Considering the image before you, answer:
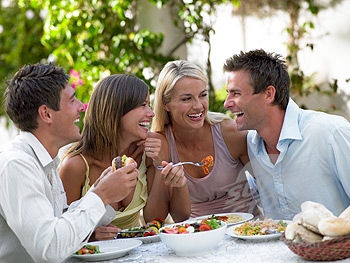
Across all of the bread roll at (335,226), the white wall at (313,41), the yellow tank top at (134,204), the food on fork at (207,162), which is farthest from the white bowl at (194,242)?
the white wall at (313,41)

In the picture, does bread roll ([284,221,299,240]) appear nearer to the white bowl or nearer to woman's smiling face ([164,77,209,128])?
the white bowl

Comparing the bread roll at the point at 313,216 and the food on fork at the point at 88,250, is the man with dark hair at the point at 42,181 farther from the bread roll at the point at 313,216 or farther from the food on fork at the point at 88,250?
the bread roll at the point at 313,216

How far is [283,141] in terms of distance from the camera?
2.81 metres

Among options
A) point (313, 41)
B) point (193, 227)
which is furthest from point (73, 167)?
point (313, 41)

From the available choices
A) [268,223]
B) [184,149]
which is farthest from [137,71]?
[268,223]

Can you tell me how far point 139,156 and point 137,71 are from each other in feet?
8.17

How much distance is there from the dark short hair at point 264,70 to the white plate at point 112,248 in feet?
3.30

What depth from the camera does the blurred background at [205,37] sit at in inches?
210

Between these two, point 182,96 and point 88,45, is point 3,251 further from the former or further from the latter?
point 88,45

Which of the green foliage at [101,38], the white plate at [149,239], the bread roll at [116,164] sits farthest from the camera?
the green foliage at [101,38]

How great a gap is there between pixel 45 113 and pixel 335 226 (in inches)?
44.9

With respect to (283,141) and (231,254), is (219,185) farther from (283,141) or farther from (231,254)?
(231,254)

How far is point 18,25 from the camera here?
26.3ft

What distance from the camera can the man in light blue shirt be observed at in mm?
2715
